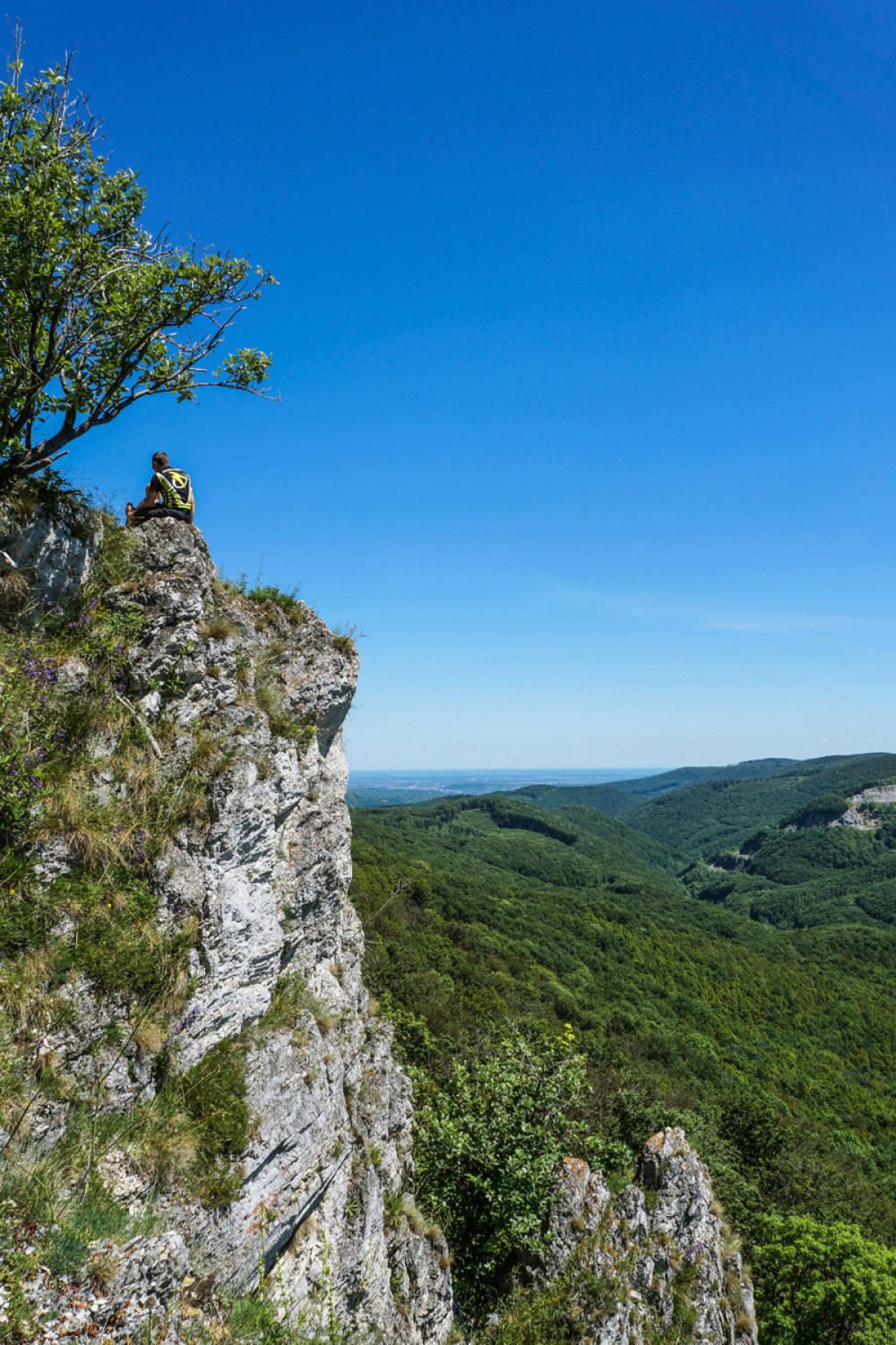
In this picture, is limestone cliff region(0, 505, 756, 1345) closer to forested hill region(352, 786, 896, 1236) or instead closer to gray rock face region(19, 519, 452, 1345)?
gray rock face region(19, 519, 452, 1345)

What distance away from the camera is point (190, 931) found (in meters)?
6.59

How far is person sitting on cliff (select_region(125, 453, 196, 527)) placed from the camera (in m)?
8.76

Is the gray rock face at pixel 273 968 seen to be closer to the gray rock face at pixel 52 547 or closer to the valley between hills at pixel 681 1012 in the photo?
the gray rock face at pixel 52 547

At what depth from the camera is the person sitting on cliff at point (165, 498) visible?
8758mm

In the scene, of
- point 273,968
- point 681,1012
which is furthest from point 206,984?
point 681,1012

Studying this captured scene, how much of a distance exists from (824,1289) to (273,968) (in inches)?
1230

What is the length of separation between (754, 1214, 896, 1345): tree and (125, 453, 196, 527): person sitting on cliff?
3488 centimetres

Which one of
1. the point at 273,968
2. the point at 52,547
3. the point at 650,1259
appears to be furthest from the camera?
the point at 650,1259

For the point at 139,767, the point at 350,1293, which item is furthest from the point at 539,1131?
the point at 139,767

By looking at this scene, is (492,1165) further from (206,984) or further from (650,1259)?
(206,984)

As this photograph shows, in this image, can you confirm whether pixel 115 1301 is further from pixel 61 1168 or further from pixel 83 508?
pixel 83 508

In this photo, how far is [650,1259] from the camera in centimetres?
1338

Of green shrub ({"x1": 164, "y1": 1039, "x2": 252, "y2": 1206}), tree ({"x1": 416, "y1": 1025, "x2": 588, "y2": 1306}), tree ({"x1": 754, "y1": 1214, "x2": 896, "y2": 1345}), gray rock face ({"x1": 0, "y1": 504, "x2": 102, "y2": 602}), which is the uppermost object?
gray rock face ({"x1": 0, "y1": 504, "x2": 102, "y2": 602})

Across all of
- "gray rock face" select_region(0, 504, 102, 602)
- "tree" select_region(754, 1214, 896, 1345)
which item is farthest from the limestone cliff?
"tree" select_region(754, 1214, 896, 1345)
